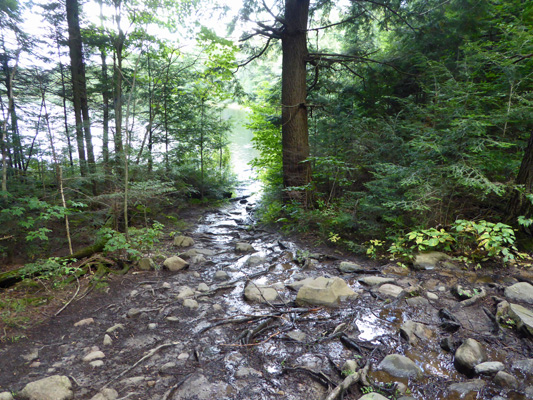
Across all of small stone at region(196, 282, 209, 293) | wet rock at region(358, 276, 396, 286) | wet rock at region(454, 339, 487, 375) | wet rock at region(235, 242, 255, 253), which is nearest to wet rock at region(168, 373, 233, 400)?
small stone at region(196, 282, 209, 293)

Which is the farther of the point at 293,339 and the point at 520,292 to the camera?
the point at 520,292

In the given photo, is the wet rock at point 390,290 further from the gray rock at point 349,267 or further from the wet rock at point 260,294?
the wet rock at point 260,294

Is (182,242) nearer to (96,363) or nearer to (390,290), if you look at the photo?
(96,363)

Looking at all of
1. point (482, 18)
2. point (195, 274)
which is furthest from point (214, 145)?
point (482, 18)

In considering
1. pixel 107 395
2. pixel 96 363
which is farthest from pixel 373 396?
pixel 96 363

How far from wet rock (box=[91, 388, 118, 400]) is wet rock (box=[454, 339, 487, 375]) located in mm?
3016

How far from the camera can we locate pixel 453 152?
4.55m

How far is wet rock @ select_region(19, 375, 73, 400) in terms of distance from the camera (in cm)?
219

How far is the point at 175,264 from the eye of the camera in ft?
17.0

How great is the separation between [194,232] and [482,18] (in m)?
9.42

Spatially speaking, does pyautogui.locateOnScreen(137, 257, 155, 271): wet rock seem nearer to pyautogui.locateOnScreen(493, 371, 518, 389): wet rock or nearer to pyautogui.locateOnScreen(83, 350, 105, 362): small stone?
pyautogui.locateOnScreen(83, 350, 105, 362): small stone

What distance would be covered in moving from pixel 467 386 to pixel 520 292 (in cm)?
192

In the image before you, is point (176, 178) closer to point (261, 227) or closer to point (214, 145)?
point (214, 145)

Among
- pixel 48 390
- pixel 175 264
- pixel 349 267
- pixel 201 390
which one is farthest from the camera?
pixel 175 264
